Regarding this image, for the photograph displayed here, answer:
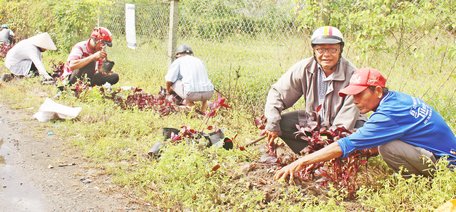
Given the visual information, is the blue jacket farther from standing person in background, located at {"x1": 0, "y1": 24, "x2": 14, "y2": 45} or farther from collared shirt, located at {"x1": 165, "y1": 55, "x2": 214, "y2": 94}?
standing person in background, located at {"x1": 0, "y1": 24, "x2": 14, "y2": 45}

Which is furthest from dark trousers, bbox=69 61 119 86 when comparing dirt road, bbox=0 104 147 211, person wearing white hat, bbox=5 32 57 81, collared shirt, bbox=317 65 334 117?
collared shirt, bbox=317 65 334 117

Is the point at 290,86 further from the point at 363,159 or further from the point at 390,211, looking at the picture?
the point at 390,211

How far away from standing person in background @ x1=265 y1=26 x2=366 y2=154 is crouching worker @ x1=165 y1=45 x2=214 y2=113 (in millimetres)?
2820

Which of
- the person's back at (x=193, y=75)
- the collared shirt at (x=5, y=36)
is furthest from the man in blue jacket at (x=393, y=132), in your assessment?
the collared shirt at (x=5, y=36)

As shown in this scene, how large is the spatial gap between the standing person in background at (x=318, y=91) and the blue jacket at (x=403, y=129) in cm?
61

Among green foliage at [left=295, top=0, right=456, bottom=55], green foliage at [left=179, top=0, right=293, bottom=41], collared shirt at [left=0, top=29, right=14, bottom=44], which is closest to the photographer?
green foliage at [left=295, top=0, right=456, bottom=55]

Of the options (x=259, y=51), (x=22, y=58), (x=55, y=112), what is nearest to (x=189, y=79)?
(x=259, y=51)

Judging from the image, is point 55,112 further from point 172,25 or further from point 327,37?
point 327,37

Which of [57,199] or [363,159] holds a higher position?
[363,159]

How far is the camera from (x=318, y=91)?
15.7 ft

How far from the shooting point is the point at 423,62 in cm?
599

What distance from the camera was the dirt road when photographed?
4215 millimetres

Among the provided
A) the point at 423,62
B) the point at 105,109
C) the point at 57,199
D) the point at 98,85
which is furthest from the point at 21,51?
the point at 423,62

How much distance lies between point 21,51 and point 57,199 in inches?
264
